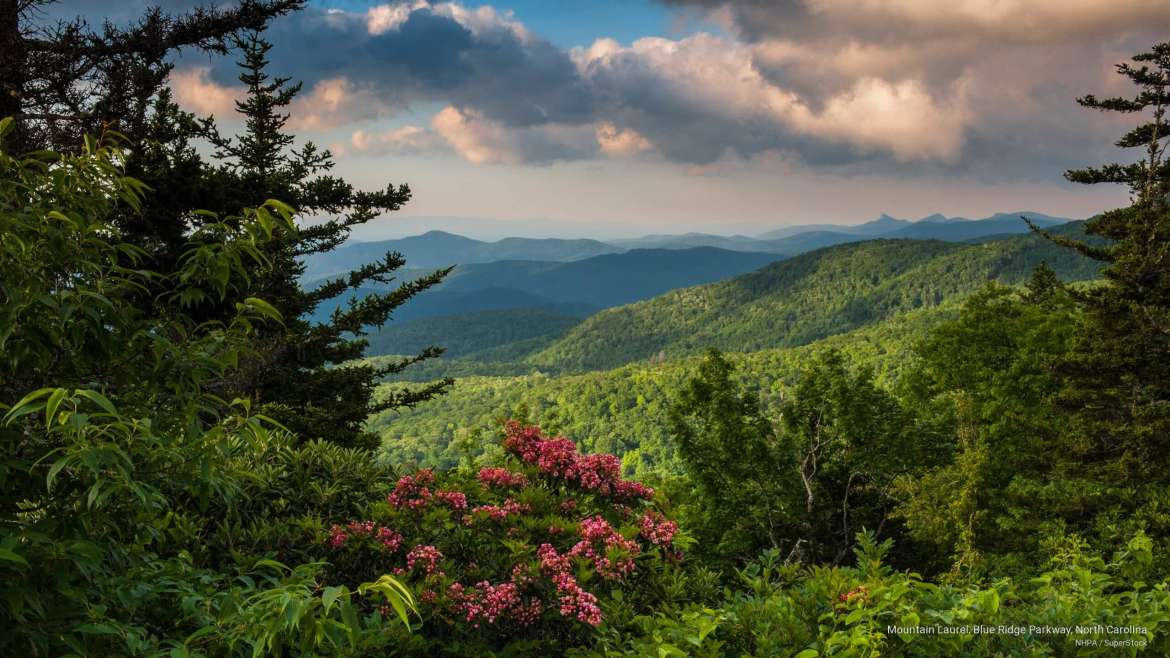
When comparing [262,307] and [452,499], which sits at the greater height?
[262,307]

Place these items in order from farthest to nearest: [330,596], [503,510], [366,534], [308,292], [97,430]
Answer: [308,292], [503,510], [366,534], [97,430], [330,596]

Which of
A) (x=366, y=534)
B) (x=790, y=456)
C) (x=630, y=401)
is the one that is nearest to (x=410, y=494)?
(x=366, y=534)

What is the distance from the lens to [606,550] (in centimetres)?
482

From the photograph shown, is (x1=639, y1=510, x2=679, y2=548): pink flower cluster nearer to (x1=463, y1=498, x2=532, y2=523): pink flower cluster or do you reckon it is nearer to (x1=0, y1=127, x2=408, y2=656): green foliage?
(x1=463, y1=498, x2=532, y2=523): pink flower cluster

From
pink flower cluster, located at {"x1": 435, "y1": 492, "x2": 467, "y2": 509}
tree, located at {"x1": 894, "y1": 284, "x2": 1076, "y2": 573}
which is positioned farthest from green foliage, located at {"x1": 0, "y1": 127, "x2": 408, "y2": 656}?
tree, located at {"x1": 894, "y1": 284, "x2": 1076, "y2": 573}

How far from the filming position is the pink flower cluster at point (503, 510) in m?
5.16

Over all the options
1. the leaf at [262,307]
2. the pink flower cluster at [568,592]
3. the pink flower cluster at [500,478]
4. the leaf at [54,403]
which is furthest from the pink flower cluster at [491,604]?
the leaf at [54,403]

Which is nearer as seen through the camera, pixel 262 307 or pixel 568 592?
pixel 262 307

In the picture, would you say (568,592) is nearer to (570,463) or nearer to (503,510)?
(503,510)

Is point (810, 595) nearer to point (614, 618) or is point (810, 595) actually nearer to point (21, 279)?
point (614, 618)

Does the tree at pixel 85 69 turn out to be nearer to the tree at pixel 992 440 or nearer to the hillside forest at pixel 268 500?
the hillside forest at pixel 268 500

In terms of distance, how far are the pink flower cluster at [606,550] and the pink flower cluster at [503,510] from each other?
24.2 inches

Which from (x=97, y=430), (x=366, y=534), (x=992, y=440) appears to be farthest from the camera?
(x=992, y=440)

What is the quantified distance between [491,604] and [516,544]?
Answer: 46 cm
